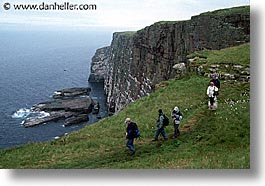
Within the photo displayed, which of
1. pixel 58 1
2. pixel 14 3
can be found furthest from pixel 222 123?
pixel 14 3

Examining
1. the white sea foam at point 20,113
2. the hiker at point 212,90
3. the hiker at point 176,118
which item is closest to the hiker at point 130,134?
the hiker at point 176,118

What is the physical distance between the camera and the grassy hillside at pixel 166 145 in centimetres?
1051

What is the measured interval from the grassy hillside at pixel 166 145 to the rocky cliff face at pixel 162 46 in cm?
313

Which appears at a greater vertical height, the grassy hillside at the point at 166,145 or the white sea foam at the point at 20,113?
the white sea foam at the point at 20,113

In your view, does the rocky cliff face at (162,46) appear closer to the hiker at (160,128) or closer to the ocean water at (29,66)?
the hiker at (160,128)

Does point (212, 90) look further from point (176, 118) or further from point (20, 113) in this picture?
point (20, 113)

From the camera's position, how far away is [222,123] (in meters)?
11.6

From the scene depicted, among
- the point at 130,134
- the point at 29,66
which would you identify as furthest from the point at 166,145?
the point at 29,66

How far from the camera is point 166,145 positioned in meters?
11.5

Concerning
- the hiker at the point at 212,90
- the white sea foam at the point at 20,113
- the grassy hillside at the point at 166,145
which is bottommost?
the grassy hillside at the point at 166,145

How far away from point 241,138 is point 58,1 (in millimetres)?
6003

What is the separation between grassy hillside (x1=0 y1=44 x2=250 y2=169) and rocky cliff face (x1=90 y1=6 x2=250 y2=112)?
10.3 feet

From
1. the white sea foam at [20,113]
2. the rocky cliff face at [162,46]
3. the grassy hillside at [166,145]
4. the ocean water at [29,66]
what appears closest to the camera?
the grassy hillside at [166,145]

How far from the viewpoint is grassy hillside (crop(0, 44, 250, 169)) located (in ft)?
34.5
